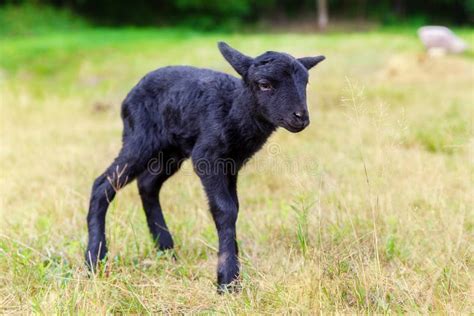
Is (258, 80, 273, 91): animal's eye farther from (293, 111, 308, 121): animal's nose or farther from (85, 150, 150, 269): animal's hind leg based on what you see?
(85, 150, 150, 269): animal's hind leg

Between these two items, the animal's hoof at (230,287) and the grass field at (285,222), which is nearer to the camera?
the grass field at (285,222)

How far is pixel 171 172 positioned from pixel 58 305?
1750 millimetres

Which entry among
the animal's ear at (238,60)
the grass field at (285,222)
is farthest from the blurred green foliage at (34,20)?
the animal's ear at (238,60)

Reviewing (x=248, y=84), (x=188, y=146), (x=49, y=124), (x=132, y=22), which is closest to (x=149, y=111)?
(x=188, y=146)

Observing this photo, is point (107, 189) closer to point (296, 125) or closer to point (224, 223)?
point (224, 223)

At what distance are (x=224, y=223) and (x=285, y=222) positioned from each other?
4.00 ft

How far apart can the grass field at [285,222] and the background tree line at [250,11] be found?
22256 millimetres

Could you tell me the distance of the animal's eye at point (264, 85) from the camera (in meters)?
3.95

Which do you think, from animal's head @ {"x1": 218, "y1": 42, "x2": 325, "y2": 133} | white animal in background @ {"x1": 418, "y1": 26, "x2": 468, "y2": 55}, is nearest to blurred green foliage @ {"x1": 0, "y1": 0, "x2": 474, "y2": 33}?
white animal in background @ {"x1": 418, "y1": 26, "x2": 468, "y2": 55}

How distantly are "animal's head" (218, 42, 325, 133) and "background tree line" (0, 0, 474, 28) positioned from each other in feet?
96.2

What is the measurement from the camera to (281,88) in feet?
12.8

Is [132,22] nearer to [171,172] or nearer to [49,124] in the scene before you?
[49,124]

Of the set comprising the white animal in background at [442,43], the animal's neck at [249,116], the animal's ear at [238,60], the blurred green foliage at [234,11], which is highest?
the animal's ear at [238,60]

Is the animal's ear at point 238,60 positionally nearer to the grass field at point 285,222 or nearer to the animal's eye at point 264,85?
the animal's eye at point 264,85
